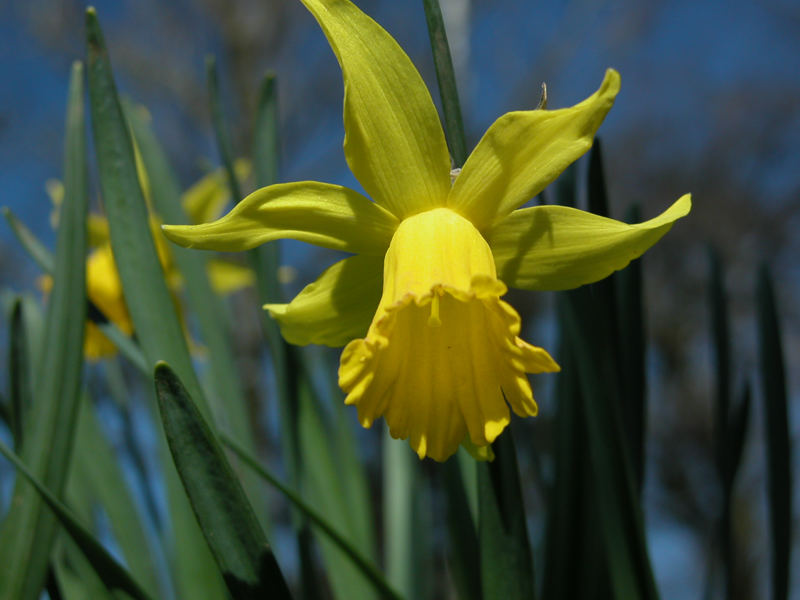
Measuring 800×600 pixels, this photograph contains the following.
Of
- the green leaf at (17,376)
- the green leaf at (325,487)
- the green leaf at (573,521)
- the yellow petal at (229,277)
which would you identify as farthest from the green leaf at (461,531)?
the yellow petal at (229,277)

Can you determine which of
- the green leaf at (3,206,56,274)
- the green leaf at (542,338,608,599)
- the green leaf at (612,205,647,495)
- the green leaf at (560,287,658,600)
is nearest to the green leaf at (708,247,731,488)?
the green leaf at (612,205,647,495)

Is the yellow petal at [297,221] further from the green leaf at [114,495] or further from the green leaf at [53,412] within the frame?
the green leaf at [114,495]

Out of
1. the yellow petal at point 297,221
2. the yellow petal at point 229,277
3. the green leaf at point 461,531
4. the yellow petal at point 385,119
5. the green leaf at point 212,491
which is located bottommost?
the green leaf at point 461,531

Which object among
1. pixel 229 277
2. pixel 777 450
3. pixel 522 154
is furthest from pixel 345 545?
pixel 229 277

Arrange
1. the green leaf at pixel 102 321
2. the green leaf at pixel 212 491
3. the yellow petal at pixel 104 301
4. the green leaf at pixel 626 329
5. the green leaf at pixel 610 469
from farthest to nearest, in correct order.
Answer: the yellow petal at pixel 104 301
the green leaf at pixel 102 321
the green leaf at pixel 626 329
the green leaf at pixel 610 469
the green leaf at pixel 212 491

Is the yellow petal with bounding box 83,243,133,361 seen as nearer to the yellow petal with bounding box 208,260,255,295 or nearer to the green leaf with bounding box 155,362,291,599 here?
the yellow petal with bounding box 208,260,255,295

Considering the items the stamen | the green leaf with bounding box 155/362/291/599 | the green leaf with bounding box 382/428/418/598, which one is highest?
the stamen

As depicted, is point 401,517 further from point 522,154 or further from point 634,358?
point 522,154
